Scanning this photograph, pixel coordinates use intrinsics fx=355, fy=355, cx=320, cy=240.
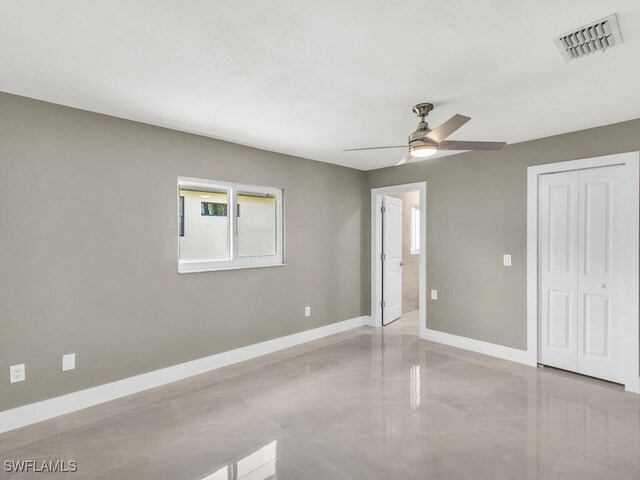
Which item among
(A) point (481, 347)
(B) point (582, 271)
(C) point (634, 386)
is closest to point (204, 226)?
(A) point (481, 347)

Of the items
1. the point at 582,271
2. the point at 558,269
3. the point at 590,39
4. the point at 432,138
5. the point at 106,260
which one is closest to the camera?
the point at 590,39

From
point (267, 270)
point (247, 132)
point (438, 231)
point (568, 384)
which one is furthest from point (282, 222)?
point (568, 384)

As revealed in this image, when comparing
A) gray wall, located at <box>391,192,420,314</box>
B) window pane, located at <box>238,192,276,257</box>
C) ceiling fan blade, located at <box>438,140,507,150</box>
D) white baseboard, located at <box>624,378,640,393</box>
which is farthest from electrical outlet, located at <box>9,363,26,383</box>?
gray wall, located at <box>391,192,420,314</box>

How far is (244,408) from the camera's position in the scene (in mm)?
2824

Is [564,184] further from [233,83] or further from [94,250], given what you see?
[94,250]

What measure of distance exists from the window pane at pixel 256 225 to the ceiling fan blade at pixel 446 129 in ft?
7.50

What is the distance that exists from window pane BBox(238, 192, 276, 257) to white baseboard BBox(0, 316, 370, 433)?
1.08 meters

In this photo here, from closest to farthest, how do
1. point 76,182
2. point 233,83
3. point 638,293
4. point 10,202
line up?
point 233,83
point 10,202
point 76,182
point 638,293

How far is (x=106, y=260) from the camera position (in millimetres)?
2949

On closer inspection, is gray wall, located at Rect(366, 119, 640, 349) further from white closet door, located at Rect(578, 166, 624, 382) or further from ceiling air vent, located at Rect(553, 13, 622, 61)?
ceiling air vent, located at Rect(553, 13, 622, 61)

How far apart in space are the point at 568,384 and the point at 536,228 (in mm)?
1508

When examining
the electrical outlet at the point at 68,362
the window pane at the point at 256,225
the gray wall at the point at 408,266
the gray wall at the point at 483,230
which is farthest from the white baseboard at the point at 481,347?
the electrical outlet at the point at 68,362

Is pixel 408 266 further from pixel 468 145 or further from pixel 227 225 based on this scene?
pixel 468 145

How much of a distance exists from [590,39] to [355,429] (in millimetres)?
2709
